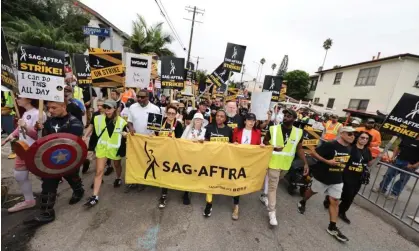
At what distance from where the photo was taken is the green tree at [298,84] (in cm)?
4172

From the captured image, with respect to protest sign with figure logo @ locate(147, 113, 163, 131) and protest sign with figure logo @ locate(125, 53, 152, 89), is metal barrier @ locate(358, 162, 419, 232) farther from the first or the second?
protest sign with figure logo @ locate(125, 53, 152, 89)

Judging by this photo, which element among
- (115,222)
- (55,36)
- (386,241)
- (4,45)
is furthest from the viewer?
(55,36)

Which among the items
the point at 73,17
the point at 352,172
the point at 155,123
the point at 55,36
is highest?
the point at 73,17

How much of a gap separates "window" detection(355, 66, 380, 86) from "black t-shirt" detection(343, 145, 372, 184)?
74.1ft

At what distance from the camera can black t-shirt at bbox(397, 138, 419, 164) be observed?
5.21 m

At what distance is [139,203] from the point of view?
13.7 ft

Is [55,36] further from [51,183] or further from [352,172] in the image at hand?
[352,172]

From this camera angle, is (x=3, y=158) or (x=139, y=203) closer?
(x=139, y=203)

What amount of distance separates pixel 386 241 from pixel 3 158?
8488 mm

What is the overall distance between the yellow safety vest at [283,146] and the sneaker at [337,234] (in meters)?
1.30

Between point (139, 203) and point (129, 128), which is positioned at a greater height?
point (129, 128)

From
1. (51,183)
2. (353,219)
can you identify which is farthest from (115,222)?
(353,219)

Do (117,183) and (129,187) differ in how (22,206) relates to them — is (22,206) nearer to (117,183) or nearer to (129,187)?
(117,183)

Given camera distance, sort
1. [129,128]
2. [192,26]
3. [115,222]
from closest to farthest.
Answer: [115,222]
[129,128]
[192,26]
